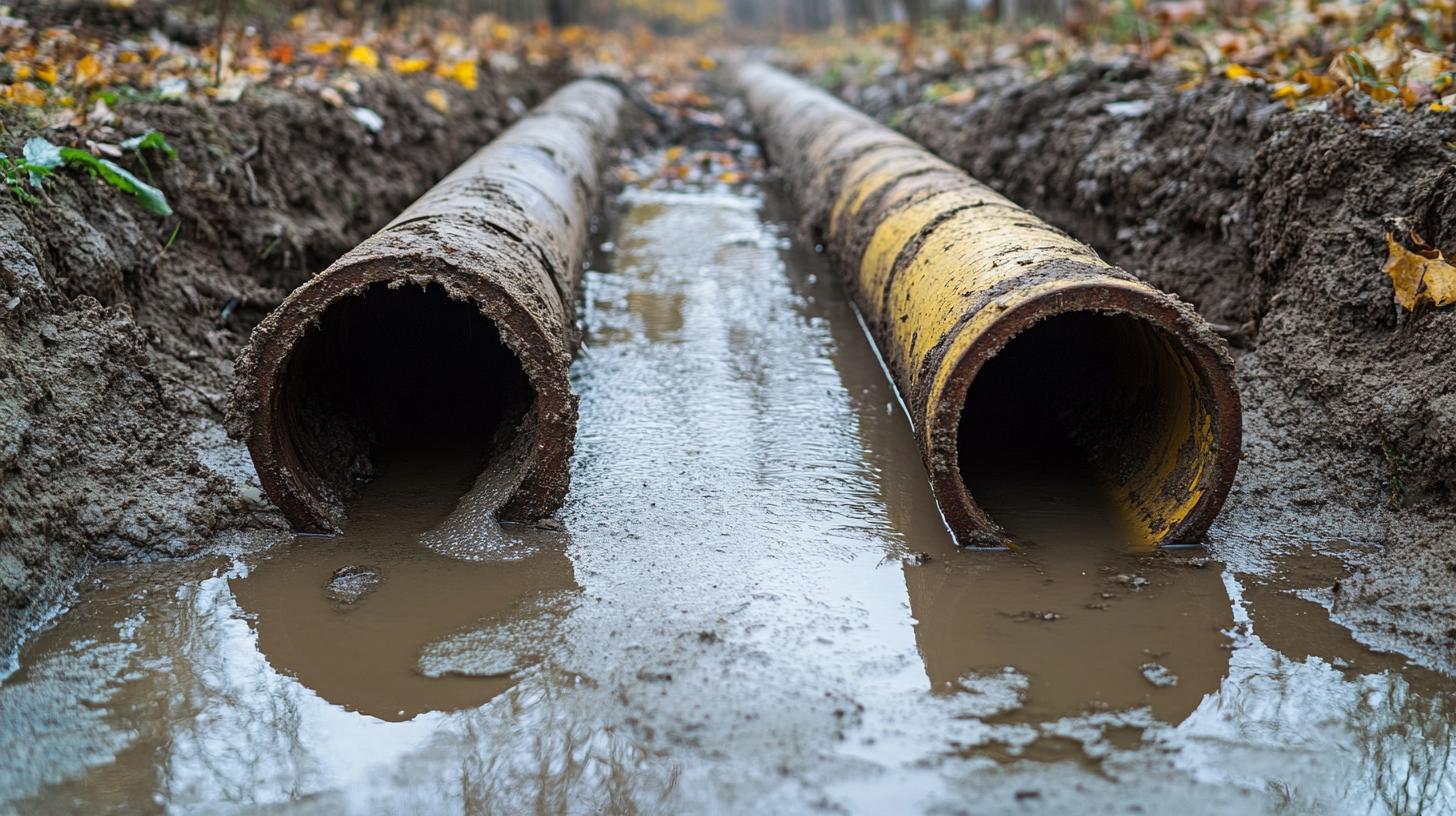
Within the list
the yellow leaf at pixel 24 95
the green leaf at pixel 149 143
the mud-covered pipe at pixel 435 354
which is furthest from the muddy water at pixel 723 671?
the yellow leaf at pixel 24 95

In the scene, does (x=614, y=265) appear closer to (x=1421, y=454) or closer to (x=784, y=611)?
(x=784, y=611)

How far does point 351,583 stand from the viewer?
11.0 feet

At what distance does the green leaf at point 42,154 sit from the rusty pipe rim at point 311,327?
1361 millimetres

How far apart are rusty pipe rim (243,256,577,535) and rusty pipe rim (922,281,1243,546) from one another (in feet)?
4.24

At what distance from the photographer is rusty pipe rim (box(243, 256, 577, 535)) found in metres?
3.47

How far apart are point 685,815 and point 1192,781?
1183 mm

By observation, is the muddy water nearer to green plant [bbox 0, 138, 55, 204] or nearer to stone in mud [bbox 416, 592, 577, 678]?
stone in mud [bbox 416, 592, 577, 678]

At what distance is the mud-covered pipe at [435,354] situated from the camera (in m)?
3.50

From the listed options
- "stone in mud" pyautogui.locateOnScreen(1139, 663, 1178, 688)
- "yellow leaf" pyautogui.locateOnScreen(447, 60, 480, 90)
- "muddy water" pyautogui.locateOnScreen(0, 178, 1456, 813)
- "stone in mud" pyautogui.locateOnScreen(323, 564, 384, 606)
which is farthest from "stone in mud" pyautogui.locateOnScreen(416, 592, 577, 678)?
"yellow leaf" pyautogui.locateOnScreen(447, 60, 480, 90)

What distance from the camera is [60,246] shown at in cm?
389

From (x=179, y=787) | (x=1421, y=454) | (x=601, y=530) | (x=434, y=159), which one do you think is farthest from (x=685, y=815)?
(x=434, y=159)

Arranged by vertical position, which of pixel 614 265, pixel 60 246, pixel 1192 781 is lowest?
pixel 614 265

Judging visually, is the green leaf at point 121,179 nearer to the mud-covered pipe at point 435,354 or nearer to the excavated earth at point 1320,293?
the mud-covered pipe at point 435,354

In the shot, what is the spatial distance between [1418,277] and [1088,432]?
131 cm
